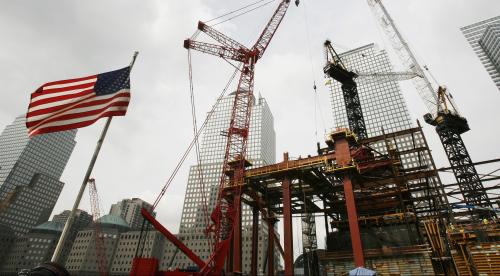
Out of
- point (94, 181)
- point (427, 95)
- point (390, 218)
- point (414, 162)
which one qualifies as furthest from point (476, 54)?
point (94, 181)

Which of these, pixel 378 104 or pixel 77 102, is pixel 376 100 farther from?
pixel 77 102

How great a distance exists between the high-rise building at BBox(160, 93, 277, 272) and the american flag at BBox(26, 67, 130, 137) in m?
133

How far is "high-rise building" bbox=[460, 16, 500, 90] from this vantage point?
16468 cm

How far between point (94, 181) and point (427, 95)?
370ft

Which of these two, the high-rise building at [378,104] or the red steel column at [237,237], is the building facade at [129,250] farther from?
the red steel column at [237,237]

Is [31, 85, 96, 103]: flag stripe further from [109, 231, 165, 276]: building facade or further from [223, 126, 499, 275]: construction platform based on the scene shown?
[109, 231, 165, 276]: building facade

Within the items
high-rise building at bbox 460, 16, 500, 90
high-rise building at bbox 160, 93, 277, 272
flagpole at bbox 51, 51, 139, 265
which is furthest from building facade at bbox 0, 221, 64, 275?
high-rise building at bbox 460, 16, 500, 90

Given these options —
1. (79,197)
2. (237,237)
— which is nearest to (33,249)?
(237,237)

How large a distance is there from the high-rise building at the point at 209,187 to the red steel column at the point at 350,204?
117715mm

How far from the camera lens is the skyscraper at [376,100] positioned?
122 metres

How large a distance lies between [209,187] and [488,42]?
197218 millimetres

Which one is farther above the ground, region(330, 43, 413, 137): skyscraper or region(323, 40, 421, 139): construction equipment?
region(330, 43, 413, 137): skyscraper

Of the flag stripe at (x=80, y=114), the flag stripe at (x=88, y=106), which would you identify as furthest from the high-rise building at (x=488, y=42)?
the flag stripe at (x=80, y=114)

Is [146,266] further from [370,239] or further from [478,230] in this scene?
[478,230]
